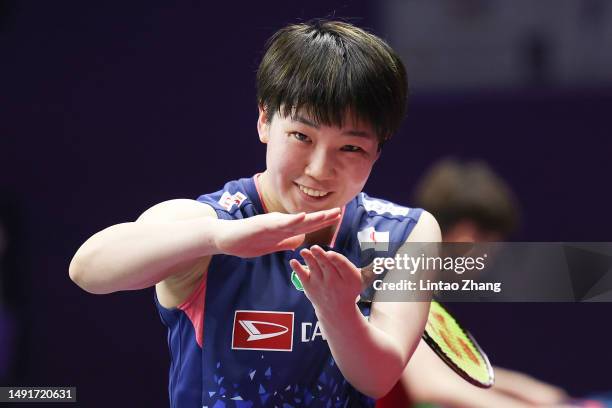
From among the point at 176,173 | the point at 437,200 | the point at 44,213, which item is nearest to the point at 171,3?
the point at 176,173

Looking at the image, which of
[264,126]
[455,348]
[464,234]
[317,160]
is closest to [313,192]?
[317,160]

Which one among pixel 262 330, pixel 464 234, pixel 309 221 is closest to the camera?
pixel 309 221

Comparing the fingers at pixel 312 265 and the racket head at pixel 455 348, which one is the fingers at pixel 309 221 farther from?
the racket head at pixel 455 348

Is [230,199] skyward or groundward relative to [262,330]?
skyward

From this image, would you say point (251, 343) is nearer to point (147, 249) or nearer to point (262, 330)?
point (262, 330)

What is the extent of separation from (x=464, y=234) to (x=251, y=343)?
2.87 ft

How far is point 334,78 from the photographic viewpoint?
4.31ft

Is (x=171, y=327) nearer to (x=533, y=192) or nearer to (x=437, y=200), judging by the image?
(x=437, y=200)

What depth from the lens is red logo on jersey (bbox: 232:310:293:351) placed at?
136 cm

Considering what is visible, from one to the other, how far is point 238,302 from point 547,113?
1.54 m

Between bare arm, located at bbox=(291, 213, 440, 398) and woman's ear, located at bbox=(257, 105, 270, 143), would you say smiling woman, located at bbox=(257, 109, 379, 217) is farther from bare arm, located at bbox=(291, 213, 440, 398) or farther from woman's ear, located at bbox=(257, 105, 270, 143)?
bare arm, located at bbox=(291, 213, 440, 398)

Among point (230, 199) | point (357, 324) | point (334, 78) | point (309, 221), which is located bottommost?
point (357, 324)

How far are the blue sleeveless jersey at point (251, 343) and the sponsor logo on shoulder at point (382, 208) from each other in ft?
0.59

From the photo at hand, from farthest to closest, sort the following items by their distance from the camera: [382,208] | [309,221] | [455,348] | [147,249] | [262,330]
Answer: [455,348], [382,208], [262,330], [147,249], [309,221]
